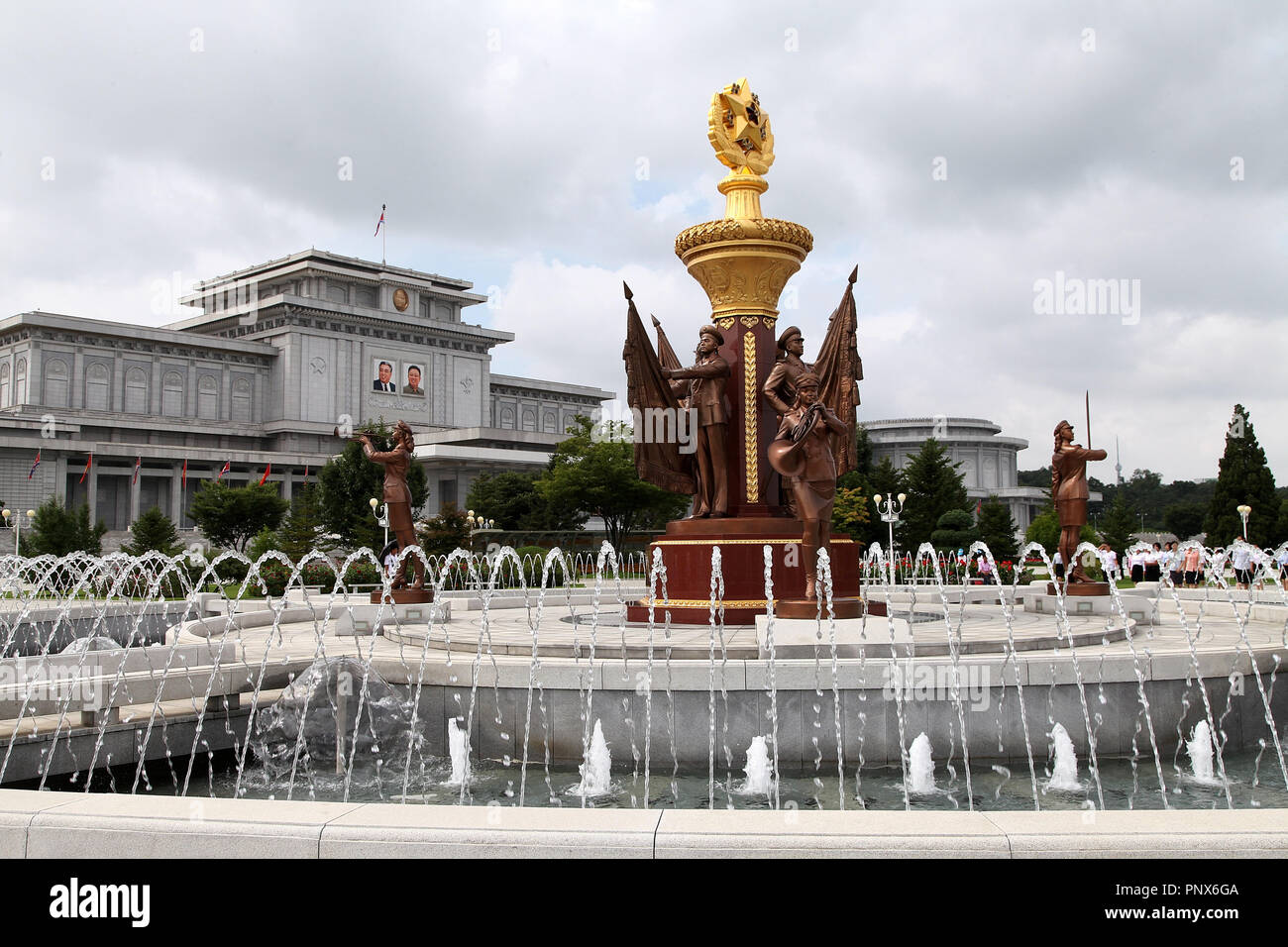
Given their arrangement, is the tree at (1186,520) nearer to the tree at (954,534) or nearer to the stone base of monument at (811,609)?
the tree at (954,534)

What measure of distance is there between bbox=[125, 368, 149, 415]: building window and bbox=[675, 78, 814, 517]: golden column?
64593mm

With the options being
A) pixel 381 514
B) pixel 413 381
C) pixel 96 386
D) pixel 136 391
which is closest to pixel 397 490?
pixel 381 514

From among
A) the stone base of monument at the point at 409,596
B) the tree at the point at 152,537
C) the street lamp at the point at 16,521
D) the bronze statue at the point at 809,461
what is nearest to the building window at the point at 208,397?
the street lamp at the point at 16,521

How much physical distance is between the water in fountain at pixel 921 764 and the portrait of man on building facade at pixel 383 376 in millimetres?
70748

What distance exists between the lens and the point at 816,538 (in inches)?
417

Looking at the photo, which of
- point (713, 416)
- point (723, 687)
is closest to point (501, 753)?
point (723, 687)

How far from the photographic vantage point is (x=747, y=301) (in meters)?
12.8

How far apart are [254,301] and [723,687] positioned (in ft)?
250

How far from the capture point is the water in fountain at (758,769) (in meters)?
7.05

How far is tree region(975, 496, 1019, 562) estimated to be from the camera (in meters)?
36.6

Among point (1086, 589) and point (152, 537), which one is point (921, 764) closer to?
point (1086, 589)

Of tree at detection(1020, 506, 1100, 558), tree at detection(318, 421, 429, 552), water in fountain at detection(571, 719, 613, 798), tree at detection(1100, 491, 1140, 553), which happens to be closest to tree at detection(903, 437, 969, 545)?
tree at detection(1100, 491, 1140, 553)

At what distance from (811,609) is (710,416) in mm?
3274

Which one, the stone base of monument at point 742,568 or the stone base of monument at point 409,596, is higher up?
the stone base of monument at point 742,568
